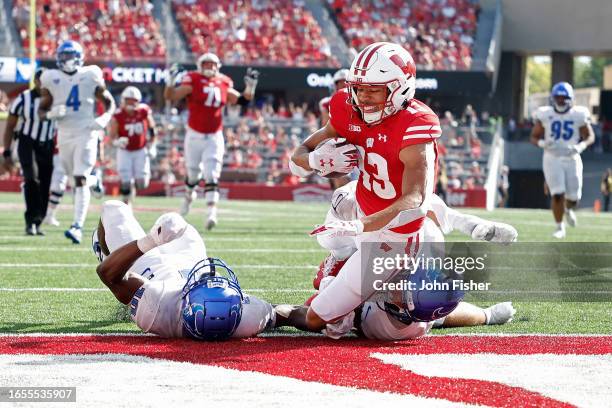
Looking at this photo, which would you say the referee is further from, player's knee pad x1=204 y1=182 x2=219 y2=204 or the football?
the football

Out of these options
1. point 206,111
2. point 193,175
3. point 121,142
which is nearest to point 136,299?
point 206,111

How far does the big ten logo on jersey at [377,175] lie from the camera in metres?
4.91

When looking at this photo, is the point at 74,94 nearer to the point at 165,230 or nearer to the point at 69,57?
the point at 69,57

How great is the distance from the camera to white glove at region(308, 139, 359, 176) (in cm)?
487

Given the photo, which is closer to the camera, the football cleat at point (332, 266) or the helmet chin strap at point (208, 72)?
the football cleat at point (332, 266)

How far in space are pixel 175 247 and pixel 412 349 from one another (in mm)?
1340

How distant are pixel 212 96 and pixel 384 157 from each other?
26.0 ft

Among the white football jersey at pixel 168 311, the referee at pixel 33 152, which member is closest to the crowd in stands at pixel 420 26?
the referee at pixel 33 152

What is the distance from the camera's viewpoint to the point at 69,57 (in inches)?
416

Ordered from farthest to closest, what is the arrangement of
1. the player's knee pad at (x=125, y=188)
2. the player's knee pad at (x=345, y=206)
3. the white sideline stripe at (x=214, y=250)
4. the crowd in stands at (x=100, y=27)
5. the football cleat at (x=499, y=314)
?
the crowd in stands at (x=100, y=27) < the player's knee pad at (x=125, y=188) < the white sideline stripe at (x=214, y=250) < the football cleat at (x=499, y=314) < the player's knee pad at (x=345, y=206)

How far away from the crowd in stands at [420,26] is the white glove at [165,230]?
24966 millimetres

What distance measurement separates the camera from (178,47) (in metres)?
28.9

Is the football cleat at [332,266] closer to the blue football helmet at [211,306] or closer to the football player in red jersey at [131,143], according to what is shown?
the blue football helmet at [211,306]

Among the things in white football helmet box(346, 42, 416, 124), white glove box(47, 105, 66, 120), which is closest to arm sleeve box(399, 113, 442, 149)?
white football helmet box(346, 42, 416, 124)
